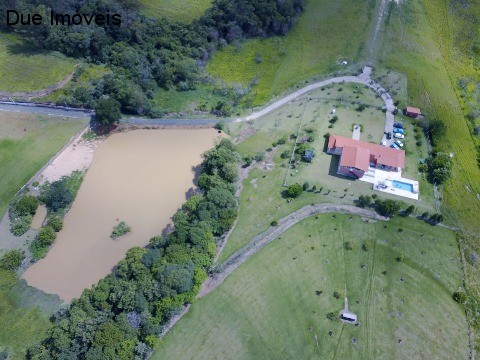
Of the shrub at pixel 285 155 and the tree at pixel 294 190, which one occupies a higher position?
the shrub at pixel 285 155

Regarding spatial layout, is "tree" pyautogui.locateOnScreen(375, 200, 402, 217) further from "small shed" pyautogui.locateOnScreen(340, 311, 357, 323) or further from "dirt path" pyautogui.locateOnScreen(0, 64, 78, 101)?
"dirt path" pyautogui.locateOnScreen(0, 64, 78, 101)

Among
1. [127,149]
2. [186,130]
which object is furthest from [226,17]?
[127,149]

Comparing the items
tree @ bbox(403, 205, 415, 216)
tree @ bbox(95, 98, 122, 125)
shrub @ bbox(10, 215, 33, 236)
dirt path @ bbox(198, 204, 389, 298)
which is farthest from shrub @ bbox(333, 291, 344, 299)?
tree @ bbox(95, 98, 122, 125)

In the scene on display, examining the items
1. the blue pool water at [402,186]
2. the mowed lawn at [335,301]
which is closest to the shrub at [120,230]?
the mowed lawn at [335,301]

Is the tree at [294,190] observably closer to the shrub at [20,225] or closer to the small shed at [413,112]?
the small shed at [413,112]

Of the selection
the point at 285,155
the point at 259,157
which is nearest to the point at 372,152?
the point at 285,155

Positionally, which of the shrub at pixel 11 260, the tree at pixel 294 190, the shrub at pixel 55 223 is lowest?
the shrub at pixel 11 260

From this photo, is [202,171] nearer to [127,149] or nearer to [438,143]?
[127,149]
